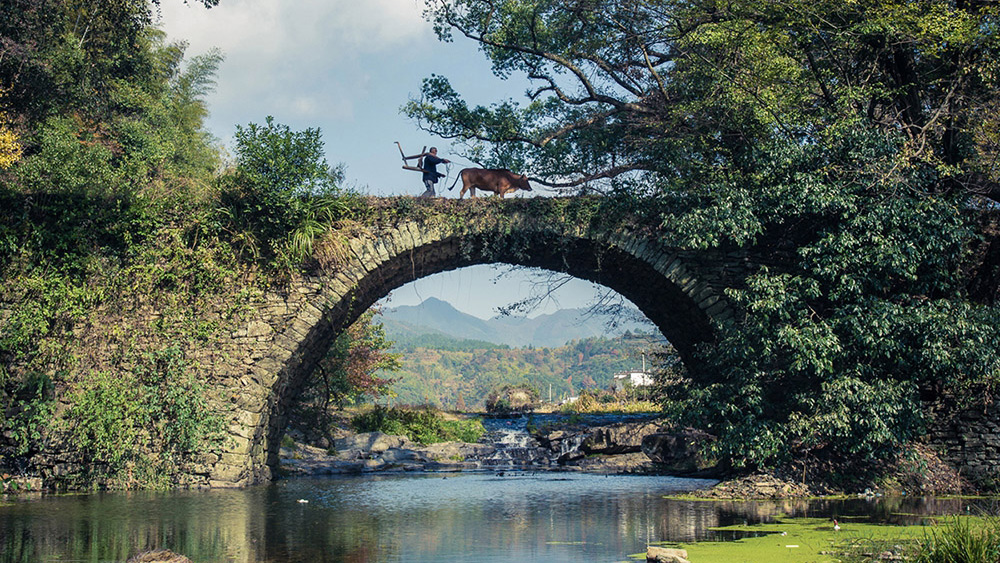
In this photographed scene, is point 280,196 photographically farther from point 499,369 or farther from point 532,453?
point 499,369

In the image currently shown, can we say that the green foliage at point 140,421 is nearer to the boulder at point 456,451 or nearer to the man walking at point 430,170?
the man walking at point 430,170

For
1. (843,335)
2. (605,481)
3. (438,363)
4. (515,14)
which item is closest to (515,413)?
(605,481)

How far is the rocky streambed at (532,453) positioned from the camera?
16.4 meters

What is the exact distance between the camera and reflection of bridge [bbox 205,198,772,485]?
11945 millimetres

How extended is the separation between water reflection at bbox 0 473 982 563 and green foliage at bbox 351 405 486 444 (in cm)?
843

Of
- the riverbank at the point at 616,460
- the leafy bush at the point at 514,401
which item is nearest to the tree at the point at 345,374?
the riverbank at the point at 616,460

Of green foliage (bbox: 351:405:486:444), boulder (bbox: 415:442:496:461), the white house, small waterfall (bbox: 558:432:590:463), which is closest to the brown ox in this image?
small waterfall (bbox: 558:432:590:463)

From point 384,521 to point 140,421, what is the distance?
17.9 ft

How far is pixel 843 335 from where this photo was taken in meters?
10.8

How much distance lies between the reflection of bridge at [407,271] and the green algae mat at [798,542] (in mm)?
5277

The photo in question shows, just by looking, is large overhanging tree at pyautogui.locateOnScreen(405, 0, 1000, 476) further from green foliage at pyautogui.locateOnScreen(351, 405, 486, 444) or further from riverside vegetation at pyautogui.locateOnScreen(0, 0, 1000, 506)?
green foliage at pyautogui.locateOnScreen(351, 405, 486, 444)

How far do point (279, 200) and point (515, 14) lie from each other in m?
5.96

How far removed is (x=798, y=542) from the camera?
6.36 metres

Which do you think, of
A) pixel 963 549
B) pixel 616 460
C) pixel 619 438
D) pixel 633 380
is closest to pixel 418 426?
pixel 619 438
